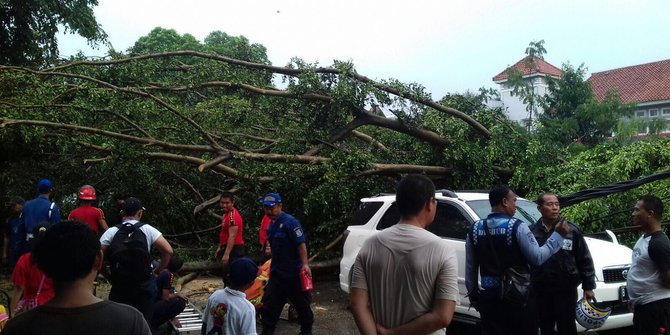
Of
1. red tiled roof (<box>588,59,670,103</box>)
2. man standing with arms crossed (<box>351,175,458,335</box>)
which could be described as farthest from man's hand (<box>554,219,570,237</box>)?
red tiled roof (<box>588,59,670,103</box>)

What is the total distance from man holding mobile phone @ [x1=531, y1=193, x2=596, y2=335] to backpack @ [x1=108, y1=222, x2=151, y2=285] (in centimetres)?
314

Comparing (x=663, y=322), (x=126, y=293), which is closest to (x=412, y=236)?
(x=663, y=322)

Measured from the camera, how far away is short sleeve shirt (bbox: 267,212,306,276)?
659 centimetres

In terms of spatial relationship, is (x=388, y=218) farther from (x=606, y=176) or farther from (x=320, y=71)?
(x=606, y=176)

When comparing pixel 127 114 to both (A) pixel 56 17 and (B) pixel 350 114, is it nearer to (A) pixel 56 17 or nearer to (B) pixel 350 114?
(B) pixel 350 114

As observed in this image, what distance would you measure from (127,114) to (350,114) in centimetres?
389

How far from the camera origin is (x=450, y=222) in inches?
283

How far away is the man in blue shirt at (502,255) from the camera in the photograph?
4410 millimetres

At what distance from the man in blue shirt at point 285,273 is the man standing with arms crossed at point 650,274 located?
3183mm

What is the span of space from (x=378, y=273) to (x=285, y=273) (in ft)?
11.7

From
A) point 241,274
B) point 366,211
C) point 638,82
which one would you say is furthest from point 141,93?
point 638,82

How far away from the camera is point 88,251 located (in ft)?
7.62

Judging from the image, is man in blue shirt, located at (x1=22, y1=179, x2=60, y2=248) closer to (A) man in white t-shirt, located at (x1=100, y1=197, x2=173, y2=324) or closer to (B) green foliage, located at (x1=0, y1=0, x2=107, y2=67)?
(A) man in white t-shirt, located at (x1=100, y1=197, x2=173, y2=324)

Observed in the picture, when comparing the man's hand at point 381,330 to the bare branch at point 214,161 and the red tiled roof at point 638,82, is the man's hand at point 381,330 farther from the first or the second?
the red tiled roof at point 638,82
